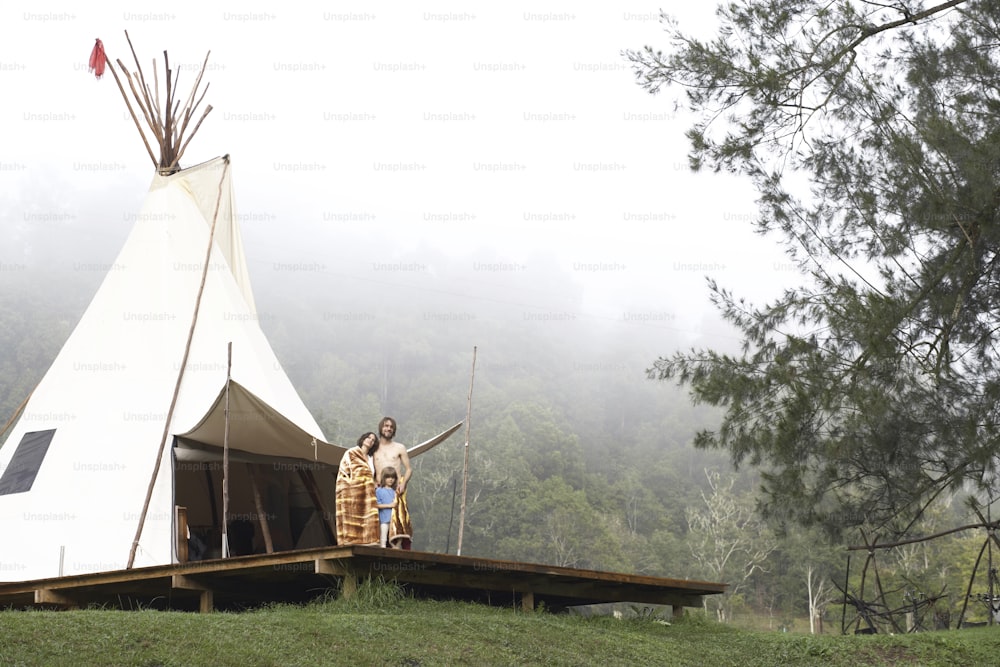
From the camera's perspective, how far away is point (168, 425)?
8.44 m

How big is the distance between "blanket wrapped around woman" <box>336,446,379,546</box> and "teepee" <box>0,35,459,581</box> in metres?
0.90

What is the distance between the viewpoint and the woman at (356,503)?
707cm

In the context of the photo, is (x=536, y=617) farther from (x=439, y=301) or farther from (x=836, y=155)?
(x=439, y=301)

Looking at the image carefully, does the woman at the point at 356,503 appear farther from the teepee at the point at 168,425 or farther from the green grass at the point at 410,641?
the green grass at the point at 410,641

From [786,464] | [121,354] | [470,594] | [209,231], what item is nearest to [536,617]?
[470,594]

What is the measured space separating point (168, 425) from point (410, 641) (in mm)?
4218

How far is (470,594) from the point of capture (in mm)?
6930

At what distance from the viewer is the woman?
707cm

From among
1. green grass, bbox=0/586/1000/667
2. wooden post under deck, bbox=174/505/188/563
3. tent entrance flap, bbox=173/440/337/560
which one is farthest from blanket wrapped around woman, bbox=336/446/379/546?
tent entrance flap, bbox=173/440/337/560

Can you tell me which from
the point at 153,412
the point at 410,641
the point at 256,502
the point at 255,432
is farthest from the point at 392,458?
the point at 153,412

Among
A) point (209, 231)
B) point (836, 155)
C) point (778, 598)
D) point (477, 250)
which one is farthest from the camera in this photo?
point (477, 250)

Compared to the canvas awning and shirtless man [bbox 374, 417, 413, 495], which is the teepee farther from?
shirtless man [bbox 374, 417, 413, 495]

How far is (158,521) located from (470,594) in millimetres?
2825

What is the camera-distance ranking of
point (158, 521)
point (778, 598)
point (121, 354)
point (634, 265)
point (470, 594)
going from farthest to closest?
1. point (634, 265)
2. point (778, 598)
3. point (121, 354)
4. point (158, 521)
5. point (470, 594)
